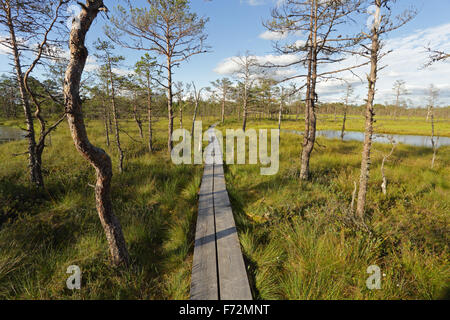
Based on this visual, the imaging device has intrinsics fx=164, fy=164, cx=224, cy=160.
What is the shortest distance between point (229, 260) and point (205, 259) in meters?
0.42

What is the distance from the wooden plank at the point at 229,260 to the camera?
7.54 ft

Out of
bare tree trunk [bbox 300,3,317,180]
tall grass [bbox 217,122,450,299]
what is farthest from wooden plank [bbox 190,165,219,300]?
bare tree trunk [bbox 300,3,317,180]

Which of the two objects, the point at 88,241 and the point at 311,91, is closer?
the point at 88,241

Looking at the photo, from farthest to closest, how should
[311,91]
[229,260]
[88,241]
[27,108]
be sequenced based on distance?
[311,91] → [27,108] → [88,241] → [229,260]

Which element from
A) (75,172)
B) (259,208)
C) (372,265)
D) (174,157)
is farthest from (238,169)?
(75,172)

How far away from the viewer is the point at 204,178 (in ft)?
24.0

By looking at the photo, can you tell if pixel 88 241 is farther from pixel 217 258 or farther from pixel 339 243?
pixel 339 243

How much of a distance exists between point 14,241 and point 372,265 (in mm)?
6032

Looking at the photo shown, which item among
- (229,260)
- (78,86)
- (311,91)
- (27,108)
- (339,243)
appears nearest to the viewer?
(78,86)

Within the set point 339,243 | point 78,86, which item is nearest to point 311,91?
point 339,243

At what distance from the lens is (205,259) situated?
2887 mm

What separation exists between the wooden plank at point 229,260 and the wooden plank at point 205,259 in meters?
0.10
